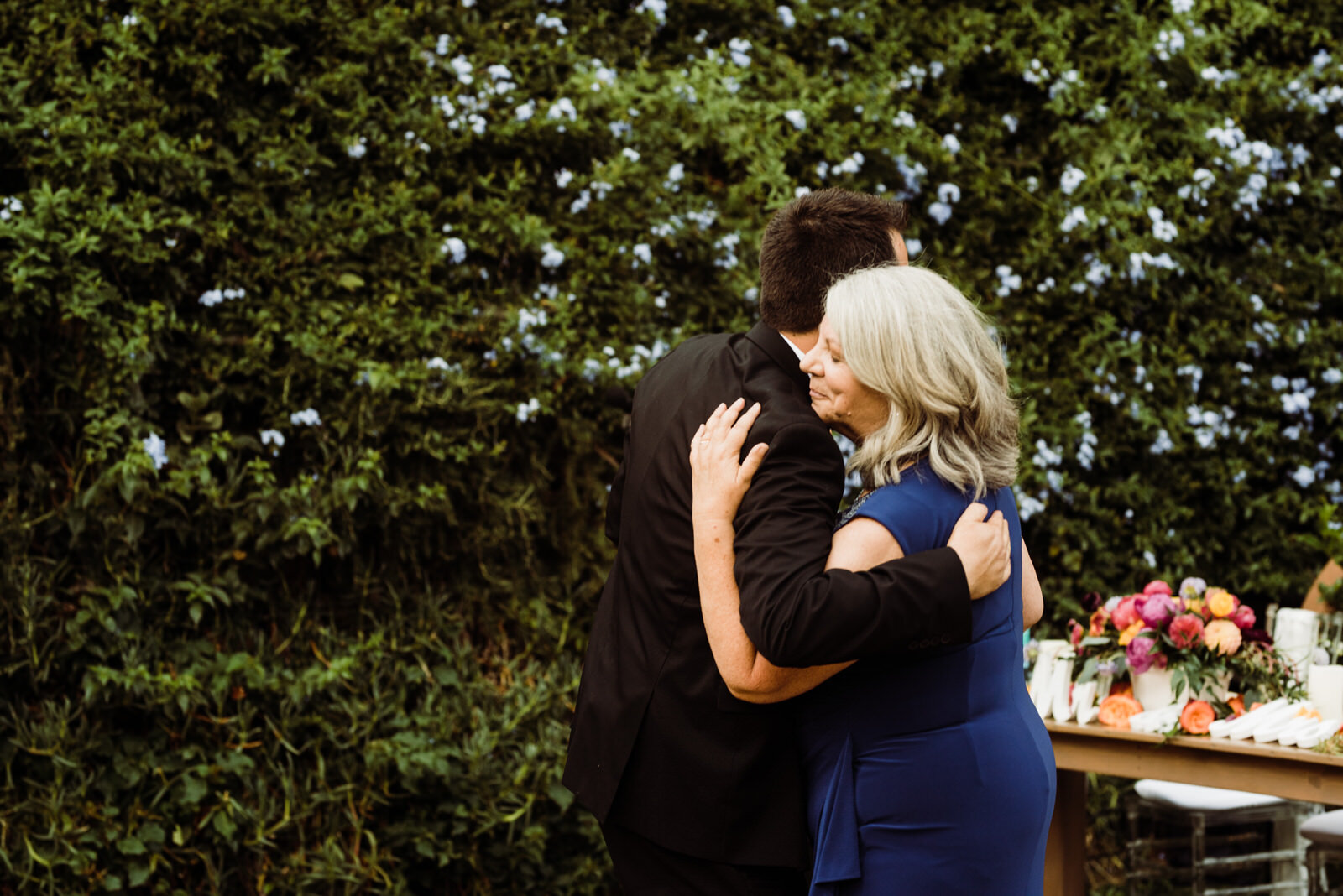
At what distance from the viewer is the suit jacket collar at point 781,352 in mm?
2029

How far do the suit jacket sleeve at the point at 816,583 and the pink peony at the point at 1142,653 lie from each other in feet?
4.71

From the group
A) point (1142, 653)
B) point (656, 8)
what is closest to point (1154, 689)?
point (1142, 653)

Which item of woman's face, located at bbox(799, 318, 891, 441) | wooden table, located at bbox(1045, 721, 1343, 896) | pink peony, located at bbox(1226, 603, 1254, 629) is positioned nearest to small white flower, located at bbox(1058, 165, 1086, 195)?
pink peony, located at bbox(1226, 603, 1254, 629)

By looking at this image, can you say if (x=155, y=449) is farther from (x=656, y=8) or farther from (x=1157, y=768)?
(x=1157, y=768)

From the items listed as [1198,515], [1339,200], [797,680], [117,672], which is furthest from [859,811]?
[1339,200]

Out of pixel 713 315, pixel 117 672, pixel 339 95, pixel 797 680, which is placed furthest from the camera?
pixel 713 315

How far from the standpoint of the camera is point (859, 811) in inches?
72.7

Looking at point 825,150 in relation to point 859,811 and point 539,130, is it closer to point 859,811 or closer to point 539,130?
point 539,130

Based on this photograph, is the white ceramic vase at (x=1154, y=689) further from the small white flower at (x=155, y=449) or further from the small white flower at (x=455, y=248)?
the small white flower at (x=155, y=449)

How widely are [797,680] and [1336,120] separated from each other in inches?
181

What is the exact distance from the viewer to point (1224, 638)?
2.96 meters

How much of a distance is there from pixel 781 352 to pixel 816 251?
0.20 meters

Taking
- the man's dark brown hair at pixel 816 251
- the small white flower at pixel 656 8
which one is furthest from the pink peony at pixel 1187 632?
the small white flower at pixel 656 8

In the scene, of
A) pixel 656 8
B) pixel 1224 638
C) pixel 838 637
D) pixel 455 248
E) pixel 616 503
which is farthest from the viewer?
pixel 656 8
